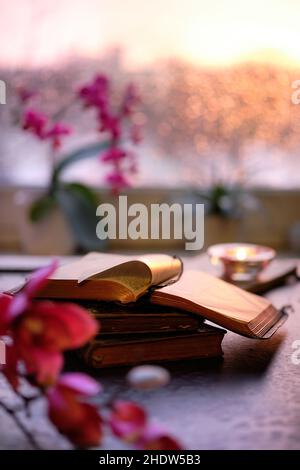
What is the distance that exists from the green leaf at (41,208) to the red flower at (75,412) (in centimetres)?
209

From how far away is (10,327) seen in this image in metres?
0.59

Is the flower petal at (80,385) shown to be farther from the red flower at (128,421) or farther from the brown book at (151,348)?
the brown book at (151,348)

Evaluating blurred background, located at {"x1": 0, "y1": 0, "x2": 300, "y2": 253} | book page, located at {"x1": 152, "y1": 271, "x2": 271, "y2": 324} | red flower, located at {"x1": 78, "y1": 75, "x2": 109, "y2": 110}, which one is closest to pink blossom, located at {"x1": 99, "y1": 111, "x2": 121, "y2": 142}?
red flower, located at {"x1": 78, "y1": 75, "x2": 109, "y2": 110}

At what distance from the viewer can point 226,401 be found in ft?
2.68

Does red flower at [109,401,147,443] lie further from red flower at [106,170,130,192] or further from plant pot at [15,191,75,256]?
plant pot at [15,191,75,256]

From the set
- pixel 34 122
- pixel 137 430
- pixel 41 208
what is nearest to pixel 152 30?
pixel 41 208

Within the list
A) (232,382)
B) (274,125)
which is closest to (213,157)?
(274,125)

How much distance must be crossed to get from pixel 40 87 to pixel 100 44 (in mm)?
319

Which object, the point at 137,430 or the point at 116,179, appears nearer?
the point at 137,430

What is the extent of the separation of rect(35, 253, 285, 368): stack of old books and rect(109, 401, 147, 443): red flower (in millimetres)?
323

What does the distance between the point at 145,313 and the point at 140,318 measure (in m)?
0.01

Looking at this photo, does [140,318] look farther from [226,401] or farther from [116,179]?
[116,179]

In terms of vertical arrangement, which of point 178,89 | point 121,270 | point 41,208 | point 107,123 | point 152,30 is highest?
point 152,30

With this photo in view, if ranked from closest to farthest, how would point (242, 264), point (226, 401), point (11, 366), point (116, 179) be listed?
point (11, 366) → point (226, 401) → point (242, 264) → point (116, 179)
